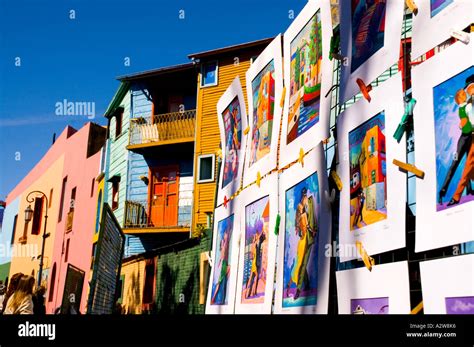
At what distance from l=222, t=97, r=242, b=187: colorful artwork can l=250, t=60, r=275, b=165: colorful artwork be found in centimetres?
44

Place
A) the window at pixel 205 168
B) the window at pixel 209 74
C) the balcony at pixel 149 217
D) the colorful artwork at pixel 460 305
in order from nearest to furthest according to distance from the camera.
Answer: the colorful artwork at pixel 460 305 < the window at pixel 205 168 < the window at pixel 209 74 < the balcony at pixel 149 217

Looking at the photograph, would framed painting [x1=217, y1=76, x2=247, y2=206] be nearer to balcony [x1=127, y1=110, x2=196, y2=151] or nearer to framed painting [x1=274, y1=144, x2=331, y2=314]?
framed painting [x1=274, y1=144, x2=331, y2=314]

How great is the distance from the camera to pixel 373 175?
8.54 feet

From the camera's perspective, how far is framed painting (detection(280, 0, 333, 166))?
3.06 metres

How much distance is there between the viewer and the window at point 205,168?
14.8 metres

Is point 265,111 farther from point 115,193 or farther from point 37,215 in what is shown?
point 37,215

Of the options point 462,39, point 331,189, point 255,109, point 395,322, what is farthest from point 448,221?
point 255,109

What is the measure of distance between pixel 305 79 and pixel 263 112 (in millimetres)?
772

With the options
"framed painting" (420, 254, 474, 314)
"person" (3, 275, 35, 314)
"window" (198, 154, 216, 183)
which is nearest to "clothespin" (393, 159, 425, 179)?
"framed painting" (420, 254, 474, 314)

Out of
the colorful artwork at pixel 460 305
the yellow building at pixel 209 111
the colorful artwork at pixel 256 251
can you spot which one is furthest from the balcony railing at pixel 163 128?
the colorful artwork at pixel 460 305

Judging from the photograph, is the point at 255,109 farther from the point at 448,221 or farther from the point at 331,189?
the point at 448,221

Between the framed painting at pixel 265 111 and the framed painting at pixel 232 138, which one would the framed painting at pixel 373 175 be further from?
the framed painting at pixel 232 138

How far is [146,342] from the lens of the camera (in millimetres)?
2369

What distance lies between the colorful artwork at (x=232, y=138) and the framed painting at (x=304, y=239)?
124 centimetres
